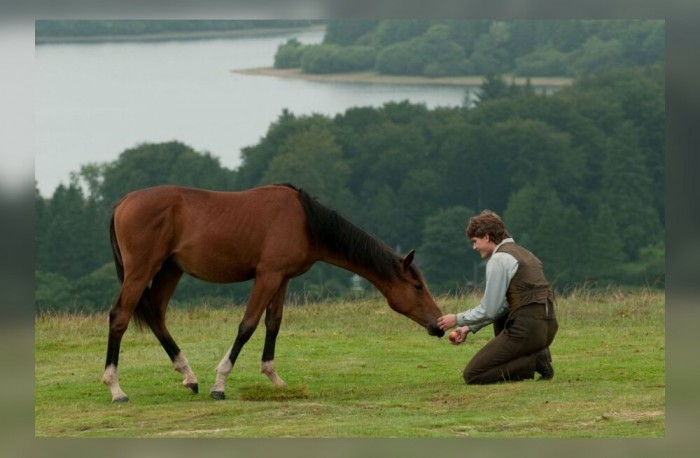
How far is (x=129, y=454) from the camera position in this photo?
7293mm

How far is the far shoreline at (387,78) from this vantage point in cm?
12033

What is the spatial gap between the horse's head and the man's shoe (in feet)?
2.95

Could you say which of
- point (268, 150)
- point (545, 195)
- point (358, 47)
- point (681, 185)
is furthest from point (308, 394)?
point (358, 47)

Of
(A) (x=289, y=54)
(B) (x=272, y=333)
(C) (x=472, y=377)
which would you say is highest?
(A) (x=289, y=54)

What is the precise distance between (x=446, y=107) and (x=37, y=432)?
105744 millimetres

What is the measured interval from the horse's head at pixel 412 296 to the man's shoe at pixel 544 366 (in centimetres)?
90

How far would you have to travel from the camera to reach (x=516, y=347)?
34.3 feet

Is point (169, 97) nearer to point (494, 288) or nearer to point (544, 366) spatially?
point (544, 366)

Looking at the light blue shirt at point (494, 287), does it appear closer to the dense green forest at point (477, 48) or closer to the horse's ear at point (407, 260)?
the horse's ear at point (407, 260)

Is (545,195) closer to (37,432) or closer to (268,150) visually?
(268,150)

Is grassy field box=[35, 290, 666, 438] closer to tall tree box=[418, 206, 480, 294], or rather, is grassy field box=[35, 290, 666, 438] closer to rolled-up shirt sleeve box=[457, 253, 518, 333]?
rolled-up shirt sleeve box=[457, 253, 518, 333]

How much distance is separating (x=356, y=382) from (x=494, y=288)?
68.5 inches

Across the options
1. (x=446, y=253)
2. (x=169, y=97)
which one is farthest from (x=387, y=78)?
(x=446, y=253)

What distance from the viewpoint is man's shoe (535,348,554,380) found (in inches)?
423
